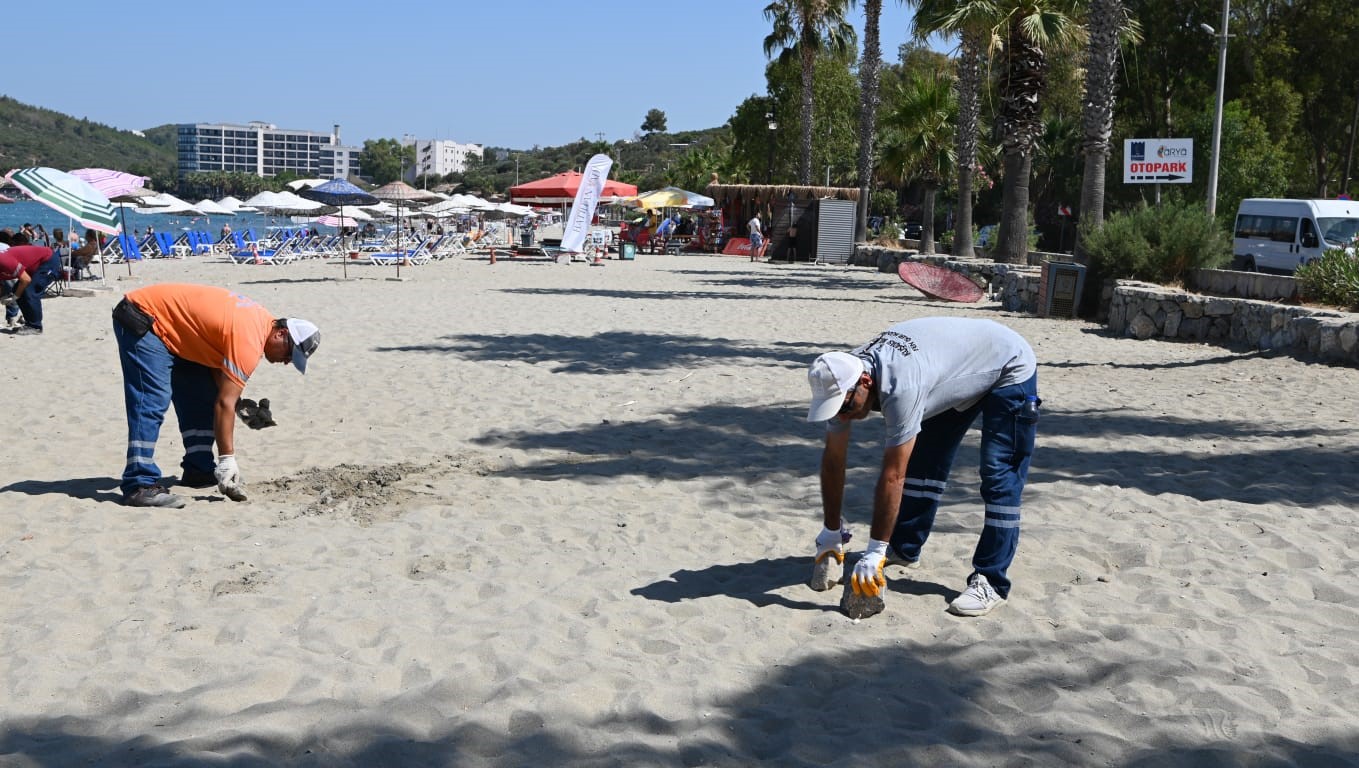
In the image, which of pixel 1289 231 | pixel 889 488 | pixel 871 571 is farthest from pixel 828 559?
pixel 1289 231

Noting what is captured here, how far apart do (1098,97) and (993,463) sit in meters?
16.2

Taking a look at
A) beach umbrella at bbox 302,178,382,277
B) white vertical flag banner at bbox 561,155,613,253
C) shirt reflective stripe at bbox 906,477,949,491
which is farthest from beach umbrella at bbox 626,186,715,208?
shirt reflective stripe at bbox 906,477,949,491

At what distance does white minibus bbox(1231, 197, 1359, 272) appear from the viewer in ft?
66.7

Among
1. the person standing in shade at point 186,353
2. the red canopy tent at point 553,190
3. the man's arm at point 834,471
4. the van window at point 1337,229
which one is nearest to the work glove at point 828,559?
the man's arm at point 834,471

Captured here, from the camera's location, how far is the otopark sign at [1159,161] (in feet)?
76.9

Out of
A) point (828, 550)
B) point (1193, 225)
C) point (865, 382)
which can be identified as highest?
point (1193, 225)

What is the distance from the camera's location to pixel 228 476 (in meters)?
5.87

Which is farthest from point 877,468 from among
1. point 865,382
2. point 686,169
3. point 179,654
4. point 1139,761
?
point 686,169

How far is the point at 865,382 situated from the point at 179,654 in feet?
8.65

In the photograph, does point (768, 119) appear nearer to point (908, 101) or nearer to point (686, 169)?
point (908, 101)

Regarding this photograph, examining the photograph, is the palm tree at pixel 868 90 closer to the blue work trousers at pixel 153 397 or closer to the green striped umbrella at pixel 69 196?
the green striped umbrella at pixel 69 196

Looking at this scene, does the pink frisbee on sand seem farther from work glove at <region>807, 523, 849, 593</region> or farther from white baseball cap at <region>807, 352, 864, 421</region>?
white baseball cap at <region>807, 352, 864, 421</region>

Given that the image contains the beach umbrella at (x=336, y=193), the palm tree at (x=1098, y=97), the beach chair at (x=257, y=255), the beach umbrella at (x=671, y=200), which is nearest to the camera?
the palm tree at (x=1098, y=97)

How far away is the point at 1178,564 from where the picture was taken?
17.2 ft
